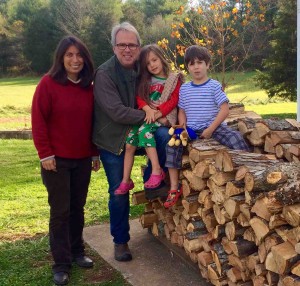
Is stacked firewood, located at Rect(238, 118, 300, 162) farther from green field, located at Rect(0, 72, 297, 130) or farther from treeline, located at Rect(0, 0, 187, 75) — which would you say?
treeline, located at Rect(0, 0, 187, 75)

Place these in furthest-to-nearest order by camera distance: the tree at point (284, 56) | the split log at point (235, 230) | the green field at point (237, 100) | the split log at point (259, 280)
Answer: the green field at point (237, 100)
the tree at point (284, 56)
the split log at point (235, 230)
the split log at point (259, 280)

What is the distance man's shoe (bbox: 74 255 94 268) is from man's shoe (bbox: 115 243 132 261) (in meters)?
0.23

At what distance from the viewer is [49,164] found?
356 cm

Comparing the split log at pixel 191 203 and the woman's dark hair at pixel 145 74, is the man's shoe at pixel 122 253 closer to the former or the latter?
the split log at pixel 191 203

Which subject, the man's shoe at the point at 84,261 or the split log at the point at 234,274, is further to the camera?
the man's shoe at the point at 84,261

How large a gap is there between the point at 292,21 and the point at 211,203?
16198mm

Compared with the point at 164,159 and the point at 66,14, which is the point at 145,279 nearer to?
the point at 164,159

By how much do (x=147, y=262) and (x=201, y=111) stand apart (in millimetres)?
1376

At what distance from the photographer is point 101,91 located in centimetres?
372

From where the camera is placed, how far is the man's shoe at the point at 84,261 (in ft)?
13.4

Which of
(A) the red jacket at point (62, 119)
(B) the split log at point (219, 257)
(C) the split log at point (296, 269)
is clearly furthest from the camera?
(A) the red jacket at point (62, 119)

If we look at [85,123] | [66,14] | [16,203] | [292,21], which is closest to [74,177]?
[85,123]

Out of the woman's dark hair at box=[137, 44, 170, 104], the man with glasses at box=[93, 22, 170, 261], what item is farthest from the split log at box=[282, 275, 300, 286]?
the woman's dark hair at box=[137, 44, 170, 104]

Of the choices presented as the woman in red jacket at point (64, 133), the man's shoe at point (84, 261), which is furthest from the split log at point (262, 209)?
the man's shoe at point (84, 261)
